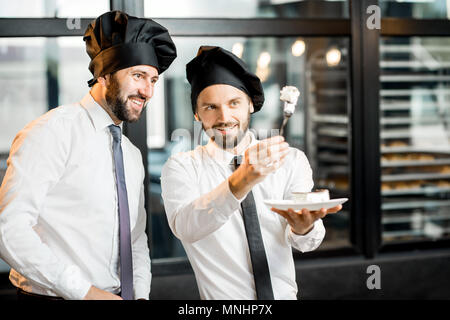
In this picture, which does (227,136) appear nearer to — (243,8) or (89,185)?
(89,185)

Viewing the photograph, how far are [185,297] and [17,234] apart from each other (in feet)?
5.70

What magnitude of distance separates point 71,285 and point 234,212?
0.51 m

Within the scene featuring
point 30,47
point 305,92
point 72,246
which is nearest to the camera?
point 72,246

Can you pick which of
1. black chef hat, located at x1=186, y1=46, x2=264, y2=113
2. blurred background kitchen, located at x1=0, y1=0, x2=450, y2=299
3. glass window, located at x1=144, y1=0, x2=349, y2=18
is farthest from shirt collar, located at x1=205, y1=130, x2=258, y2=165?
glass window, located at x1=144, y1=0, x2=349, y2=18

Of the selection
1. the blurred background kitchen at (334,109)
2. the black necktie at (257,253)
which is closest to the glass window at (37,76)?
the blurred background kitchen at (334,109)

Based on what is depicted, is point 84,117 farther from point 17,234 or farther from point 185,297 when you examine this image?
point 185,297

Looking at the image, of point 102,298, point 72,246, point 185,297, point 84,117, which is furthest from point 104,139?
point 185,297

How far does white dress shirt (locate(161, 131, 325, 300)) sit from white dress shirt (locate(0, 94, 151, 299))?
8.0 inches

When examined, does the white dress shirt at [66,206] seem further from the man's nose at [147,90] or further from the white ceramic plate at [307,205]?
the white ceramic plate at [307,205]

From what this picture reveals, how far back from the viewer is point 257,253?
5.35 ft

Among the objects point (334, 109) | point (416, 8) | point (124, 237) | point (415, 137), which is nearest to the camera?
point (124, 237)

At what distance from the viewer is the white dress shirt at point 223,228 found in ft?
5.34

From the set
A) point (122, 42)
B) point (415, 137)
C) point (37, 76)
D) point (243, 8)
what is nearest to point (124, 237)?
point (122, 42)

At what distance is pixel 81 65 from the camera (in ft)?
A: 11.8
